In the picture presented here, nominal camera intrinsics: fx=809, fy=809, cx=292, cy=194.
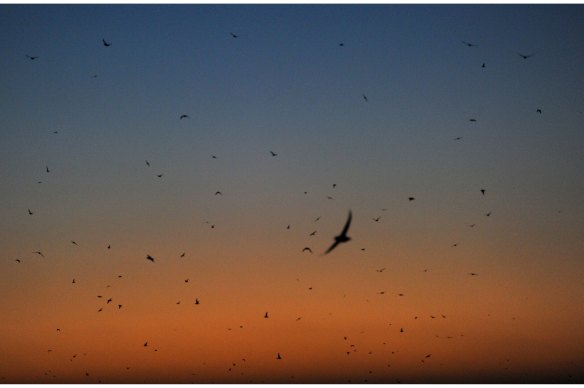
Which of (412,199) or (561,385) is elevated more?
(412,199)

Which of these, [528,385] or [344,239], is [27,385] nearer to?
[344,239]

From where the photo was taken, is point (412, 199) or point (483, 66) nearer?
point (483, 66)

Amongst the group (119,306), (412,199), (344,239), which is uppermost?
(412,199)

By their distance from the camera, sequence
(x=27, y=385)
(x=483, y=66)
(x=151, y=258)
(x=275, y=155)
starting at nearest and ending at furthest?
(x=27, y=385)
(x=483, y=66)
(x=275, y=155)
(x=151, y=258)

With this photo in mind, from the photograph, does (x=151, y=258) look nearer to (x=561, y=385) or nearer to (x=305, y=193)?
(x=305, y=193)

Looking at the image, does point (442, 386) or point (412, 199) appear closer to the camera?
point (442, 386)

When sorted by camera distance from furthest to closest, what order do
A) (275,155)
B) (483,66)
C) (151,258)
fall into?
(151,258) → (275,155) → (483,66)

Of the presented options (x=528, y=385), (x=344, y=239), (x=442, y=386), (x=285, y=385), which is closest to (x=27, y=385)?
(x=285, y=385)

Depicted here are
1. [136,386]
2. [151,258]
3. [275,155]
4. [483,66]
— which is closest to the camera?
[136,386]

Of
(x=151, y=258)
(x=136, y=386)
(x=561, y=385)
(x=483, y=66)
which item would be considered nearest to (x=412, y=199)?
(x=483, y=66)
